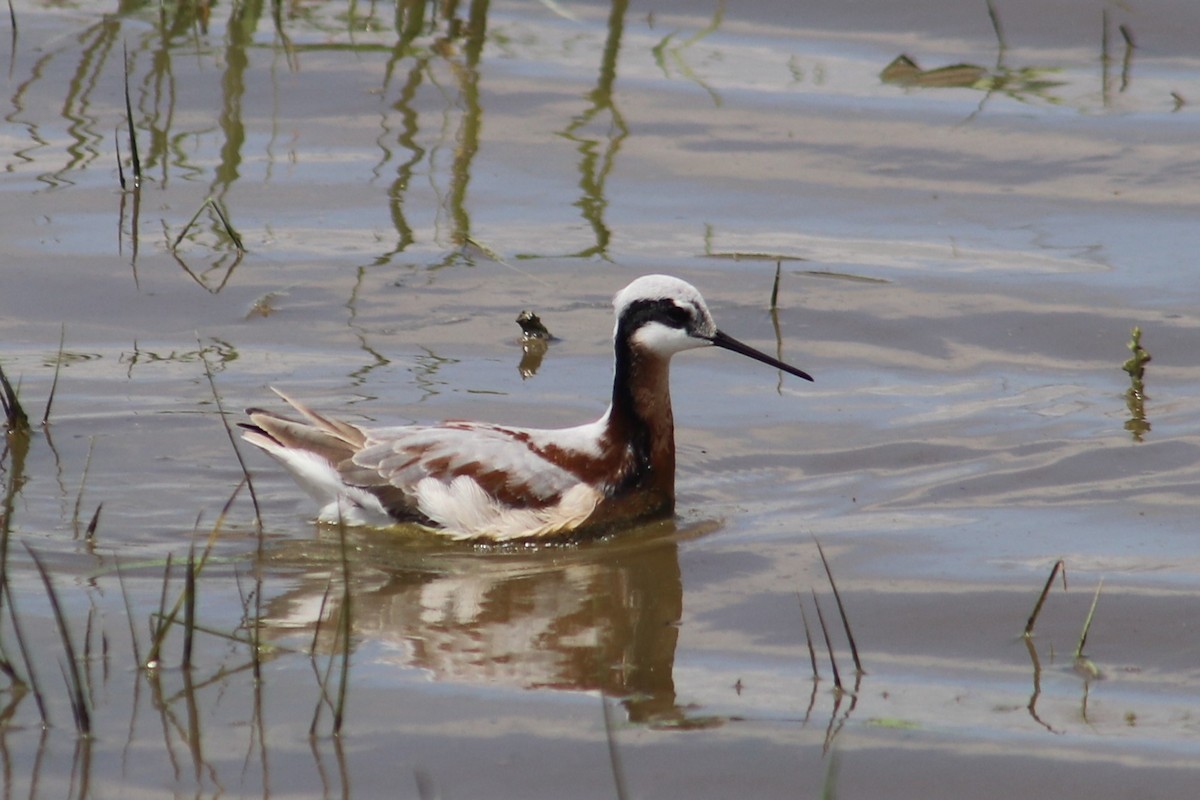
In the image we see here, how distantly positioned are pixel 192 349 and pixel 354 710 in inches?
156

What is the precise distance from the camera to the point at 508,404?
873cm

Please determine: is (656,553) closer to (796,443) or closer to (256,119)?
(796,443)

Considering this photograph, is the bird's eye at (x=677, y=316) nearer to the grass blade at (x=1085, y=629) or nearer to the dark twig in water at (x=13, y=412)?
the grass blade at (x=1085, y=629)

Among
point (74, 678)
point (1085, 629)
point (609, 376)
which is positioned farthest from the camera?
point (609, 376)

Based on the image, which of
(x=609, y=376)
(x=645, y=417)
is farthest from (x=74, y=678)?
(x=609, y=376)

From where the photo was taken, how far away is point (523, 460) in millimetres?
7730

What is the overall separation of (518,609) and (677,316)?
1793 mm

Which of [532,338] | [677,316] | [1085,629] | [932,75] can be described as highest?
[932,75]

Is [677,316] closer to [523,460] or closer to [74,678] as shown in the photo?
[523,460]

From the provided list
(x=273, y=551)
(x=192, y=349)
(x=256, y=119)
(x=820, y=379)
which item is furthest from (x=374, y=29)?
(x=273, y=551)

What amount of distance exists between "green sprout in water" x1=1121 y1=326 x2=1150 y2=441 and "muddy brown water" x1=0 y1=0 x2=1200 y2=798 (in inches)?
3.3

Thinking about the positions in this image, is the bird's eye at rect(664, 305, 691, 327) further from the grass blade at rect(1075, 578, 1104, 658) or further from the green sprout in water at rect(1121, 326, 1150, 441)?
the grass blade at rect(1075, 578, 1104, 658)

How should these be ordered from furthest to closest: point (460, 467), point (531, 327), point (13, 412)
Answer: point (531, 327)
point (13, 412)
point (460, 467)

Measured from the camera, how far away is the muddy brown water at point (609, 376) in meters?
5.39
